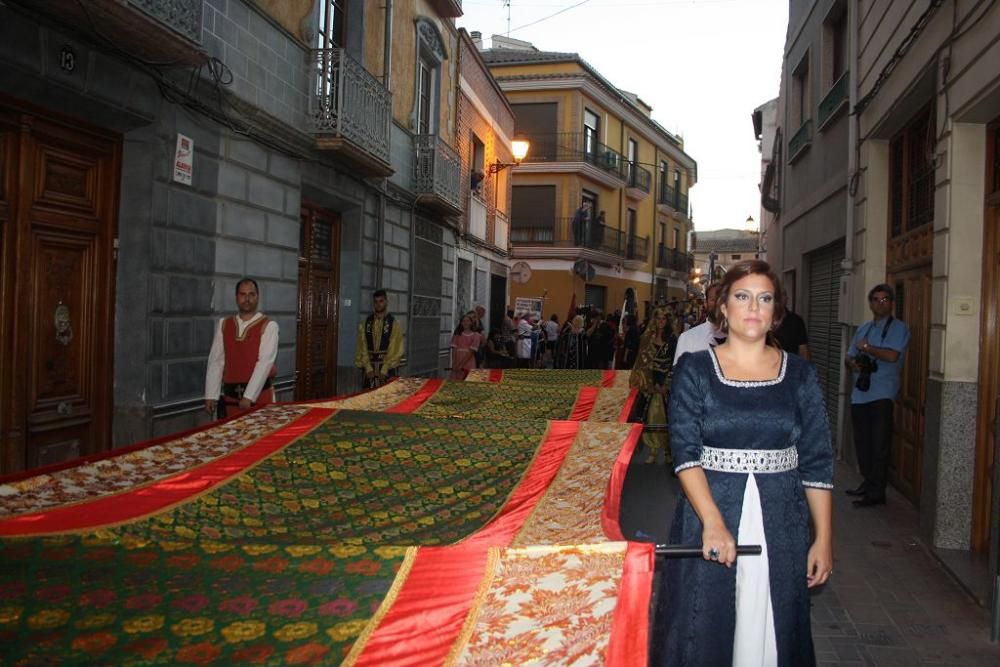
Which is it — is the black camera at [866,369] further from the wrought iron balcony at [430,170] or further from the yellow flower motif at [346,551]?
the wrought iron balcony at [430,170]

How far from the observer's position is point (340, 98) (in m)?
9.88

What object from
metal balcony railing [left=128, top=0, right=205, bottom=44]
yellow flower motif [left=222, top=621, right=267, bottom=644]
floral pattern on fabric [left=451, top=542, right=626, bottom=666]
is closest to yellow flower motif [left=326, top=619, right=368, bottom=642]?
yellow flower motif [left=222, top=621, right=267, bottom=644]

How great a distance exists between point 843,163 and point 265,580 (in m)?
9.29

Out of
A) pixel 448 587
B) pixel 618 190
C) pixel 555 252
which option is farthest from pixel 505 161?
pixel 448 587

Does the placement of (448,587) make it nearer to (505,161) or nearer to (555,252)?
(505,161)

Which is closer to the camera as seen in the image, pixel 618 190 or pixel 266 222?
pixel 266 222

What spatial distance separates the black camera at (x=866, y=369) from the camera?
6691 millimetres

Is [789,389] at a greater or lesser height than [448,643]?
greater

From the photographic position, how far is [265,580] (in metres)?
2.52

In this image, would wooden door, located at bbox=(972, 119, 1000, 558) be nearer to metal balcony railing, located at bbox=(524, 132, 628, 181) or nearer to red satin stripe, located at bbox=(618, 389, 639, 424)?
red satin stripe, located at bbox=(618, 389, 639, 424)

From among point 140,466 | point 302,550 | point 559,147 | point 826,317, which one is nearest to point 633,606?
point 302,550

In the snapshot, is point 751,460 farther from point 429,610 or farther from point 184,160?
point 184,160

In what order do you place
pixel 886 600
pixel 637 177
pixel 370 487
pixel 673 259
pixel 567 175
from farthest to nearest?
pixel 673 259, pixel 637 177, pixel 567 175, pixel 886 600, pixel 370 487

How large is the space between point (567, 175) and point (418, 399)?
26.6 m
